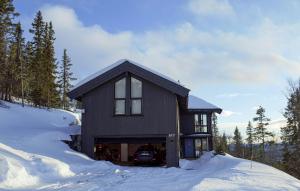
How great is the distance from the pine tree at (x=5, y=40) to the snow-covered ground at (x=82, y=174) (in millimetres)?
18457

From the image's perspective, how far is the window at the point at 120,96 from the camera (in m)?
24.9

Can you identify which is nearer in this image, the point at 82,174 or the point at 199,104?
the point at 82,174

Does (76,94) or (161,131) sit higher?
(76,94)

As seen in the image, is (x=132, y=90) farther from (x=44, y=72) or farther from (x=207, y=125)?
(x=44, y=72)

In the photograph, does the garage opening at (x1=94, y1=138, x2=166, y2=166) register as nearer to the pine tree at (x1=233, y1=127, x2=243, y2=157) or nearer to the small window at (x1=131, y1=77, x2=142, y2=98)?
the small window at (x1=131, y1=77, x2=142, y2=98)

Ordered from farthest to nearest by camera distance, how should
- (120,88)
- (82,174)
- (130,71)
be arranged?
(120,88), (130,71), (82,174)

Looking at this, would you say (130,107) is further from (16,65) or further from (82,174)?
(16,65)

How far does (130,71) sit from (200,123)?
13.8m

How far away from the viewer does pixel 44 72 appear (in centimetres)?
5003

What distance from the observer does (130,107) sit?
2472 cm

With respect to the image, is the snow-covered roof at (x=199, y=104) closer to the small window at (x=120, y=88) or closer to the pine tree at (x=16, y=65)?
the small window at (x=120, y=88)

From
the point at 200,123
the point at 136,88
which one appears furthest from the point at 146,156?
the point at 200,123

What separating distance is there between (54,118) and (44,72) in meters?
14.4

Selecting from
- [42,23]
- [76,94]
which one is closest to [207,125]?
[76,94]
